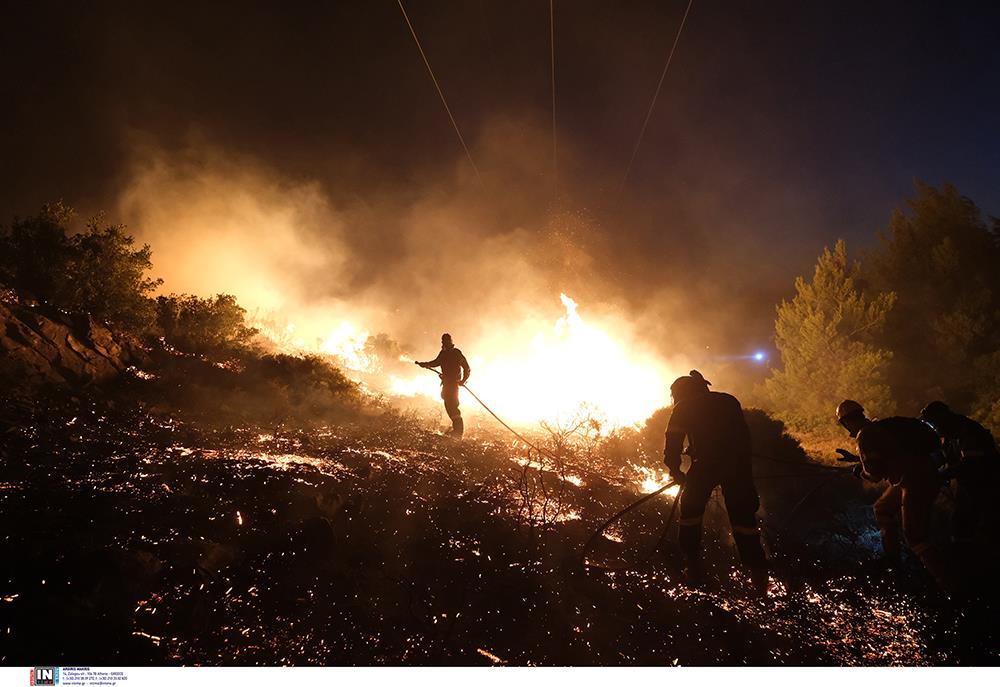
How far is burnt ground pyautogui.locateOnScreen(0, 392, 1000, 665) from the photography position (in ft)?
8.69

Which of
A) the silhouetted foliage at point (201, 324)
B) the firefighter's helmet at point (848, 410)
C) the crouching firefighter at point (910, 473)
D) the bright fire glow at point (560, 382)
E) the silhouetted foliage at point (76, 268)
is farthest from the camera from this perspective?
the bright fire glow at point (560, 382)

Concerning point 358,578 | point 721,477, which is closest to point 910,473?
point 721,477

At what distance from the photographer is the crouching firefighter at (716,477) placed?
13.8ft

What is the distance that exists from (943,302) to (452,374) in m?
24.9

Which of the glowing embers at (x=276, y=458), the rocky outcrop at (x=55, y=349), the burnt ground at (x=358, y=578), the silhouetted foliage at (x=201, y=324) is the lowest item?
the burnt ground at (x=358, y=578)

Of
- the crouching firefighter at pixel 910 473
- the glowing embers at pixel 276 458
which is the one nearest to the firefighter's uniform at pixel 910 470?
the crouching firefighter at pixel 910 473

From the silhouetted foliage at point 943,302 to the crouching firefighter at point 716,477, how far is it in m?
20.7

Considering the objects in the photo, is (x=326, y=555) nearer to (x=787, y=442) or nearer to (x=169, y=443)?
(x=169, y=443)

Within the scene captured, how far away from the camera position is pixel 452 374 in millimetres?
9750

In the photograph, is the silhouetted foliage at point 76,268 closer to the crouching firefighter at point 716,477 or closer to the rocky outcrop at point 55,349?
the rocky outcrop at point 55,349

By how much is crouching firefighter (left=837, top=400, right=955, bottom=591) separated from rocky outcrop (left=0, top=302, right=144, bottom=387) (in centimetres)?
1137

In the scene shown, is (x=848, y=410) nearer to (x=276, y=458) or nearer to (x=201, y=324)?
(x=276, y=458)

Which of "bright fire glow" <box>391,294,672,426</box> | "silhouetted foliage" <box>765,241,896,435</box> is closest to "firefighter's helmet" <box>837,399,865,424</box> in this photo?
"bright fire glow" <box>391,294,672,426</box>

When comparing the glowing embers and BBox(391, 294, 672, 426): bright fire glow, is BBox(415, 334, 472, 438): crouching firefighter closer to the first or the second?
the glowing embers
